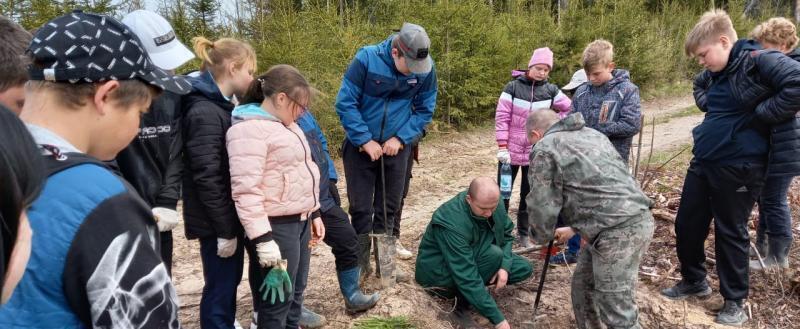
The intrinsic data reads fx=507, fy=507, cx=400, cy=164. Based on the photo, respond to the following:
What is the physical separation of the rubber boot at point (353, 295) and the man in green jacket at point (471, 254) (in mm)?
510

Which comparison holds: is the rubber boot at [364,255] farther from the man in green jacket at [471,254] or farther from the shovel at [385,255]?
the man in green jacket at [471,254]

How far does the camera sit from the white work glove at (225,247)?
8.33 feet

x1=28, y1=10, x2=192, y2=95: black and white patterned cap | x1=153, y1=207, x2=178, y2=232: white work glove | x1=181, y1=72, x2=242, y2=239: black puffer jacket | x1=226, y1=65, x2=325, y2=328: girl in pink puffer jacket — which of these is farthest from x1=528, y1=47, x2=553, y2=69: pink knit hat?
x1=28, y1=10, x2=192, y2=95: black and white patterned cap

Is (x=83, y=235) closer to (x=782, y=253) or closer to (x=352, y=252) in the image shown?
(x=352, y=252)

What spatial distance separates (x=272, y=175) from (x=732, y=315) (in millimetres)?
3247

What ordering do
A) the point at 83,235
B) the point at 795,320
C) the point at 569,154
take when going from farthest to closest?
1. the point at 795,320
2. the point at 569,154
3. the point at 83,235

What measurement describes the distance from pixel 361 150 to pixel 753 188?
2609 millimetres

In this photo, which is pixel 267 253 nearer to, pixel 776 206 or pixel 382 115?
pixel 382 115

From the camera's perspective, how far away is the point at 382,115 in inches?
146

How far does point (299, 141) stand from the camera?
2584 millimetres

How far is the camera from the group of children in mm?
1022

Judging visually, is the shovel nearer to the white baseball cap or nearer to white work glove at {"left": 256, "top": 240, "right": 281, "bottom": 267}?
white work glove at {"left": 256, "top": 240, "right": 281, "bottom": 267}

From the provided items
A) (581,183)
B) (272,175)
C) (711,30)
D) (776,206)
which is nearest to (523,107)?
(711,30)

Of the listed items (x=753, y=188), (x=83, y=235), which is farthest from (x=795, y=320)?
(x=83, y=235)
